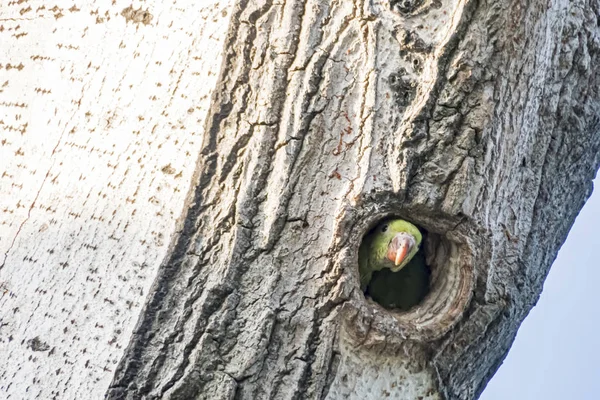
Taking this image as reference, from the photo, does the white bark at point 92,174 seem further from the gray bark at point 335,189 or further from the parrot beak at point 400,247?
the parrot beak at point 400,247

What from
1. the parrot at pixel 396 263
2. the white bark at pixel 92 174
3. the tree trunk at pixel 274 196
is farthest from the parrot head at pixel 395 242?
the white bark at pixel 92 174

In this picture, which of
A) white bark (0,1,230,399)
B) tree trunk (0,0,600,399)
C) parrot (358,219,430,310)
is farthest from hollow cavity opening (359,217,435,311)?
white bark (0,1,230,399)

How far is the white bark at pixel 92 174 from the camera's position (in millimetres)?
1853

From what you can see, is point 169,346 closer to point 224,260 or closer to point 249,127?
point 224,260

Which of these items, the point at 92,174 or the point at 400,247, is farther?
the point at 400,247

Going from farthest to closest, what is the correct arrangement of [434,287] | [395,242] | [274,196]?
[395,242] → [434,287] → [274,196]

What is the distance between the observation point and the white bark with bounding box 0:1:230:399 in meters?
1.85

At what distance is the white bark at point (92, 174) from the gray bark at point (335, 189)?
2.3 inches

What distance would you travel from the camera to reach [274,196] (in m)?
1.91

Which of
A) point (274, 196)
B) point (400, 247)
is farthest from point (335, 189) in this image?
point (400, 247)

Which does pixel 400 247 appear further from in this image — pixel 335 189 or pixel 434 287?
pixel 335 189

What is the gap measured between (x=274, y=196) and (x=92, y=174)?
0.46 meters

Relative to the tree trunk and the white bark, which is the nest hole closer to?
the tree trunk

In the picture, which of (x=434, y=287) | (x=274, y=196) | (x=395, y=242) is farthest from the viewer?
(x=395, y=242)
